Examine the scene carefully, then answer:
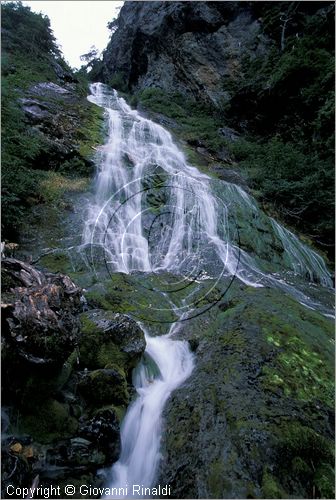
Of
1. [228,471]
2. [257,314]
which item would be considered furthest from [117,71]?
[228,471]

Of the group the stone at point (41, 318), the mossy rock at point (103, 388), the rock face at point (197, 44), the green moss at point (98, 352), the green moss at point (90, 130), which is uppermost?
the rock face at point (197, 44)

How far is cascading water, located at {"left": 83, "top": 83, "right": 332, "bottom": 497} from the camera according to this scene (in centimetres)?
443

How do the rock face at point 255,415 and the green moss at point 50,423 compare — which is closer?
the rock face at point 255,415

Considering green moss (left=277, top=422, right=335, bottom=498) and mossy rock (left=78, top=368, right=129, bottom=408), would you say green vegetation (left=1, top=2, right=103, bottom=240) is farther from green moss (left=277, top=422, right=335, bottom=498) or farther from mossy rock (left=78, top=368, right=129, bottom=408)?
green moss (left=277, top=422, right=335, bottom=498)

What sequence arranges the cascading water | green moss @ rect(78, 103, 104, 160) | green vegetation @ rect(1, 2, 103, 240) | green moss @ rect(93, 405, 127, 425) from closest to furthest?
green moss @ rect(93, 405, 127, 425) → the cascading water → green vegetation @ rect(1, 2, 103, 240) → green moss @ rect(78, 103, 104, 160)

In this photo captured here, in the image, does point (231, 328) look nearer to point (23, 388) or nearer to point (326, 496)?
point (326, 496)

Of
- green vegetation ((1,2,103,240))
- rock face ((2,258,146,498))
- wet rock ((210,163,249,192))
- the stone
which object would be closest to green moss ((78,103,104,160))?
green vegetation ((1,2,103,240))

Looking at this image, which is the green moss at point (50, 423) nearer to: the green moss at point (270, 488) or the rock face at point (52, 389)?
the rock face at point (52, 389)

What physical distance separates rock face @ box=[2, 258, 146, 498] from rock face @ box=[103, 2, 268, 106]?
19486mm

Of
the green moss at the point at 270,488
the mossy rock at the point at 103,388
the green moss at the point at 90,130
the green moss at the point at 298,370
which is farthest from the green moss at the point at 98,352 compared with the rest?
the green moss at the point at 90,130

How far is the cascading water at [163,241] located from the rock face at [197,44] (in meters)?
11.0

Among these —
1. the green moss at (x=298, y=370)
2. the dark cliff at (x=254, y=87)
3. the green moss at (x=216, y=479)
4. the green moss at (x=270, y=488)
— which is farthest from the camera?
the dark cliff at (x=254, y=87)

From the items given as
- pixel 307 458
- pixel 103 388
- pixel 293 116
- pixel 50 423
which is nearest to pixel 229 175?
pixel 293 116

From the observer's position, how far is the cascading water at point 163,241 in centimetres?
443
